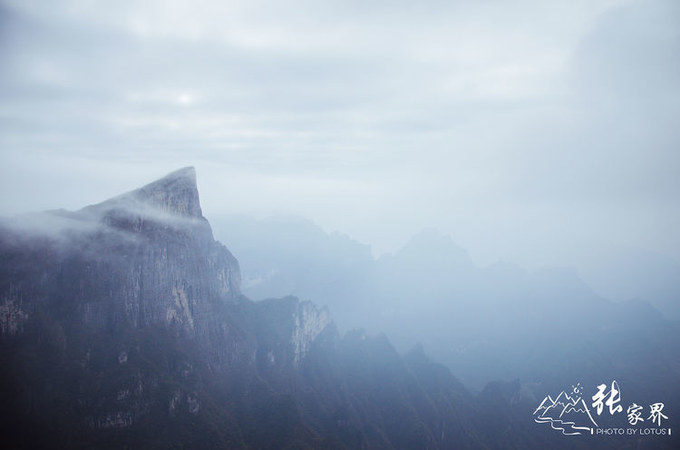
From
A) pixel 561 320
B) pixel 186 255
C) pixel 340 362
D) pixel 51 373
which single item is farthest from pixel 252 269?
pixel 561 320

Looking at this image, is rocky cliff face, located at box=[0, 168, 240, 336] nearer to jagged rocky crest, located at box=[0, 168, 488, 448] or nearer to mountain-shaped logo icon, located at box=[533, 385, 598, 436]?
jagged rocky crest, located at box=[0, 168, 488, 448]

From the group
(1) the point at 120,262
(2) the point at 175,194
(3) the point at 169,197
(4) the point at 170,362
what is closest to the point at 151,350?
(4) the point at 170,362

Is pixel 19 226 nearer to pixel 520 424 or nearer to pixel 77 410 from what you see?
pixel 77 410

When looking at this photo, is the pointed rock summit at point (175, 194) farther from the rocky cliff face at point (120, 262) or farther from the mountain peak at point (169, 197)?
the rocky cliff face at point (120, 262)

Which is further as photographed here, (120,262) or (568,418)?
(568,418)

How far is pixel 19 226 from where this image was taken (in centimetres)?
5975

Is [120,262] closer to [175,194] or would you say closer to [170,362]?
[175,194]

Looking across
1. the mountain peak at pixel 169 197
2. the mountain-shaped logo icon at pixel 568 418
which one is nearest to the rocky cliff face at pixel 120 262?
the mountain peak at pixel 169 197

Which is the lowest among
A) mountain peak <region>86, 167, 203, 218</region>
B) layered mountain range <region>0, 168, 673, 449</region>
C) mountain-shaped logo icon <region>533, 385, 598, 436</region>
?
mountain-shaped logo icon <region>533, 385, 598, 436</region>

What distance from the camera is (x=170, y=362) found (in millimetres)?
64438

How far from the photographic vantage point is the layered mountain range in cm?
5322

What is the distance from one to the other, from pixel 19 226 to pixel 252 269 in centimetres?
10752

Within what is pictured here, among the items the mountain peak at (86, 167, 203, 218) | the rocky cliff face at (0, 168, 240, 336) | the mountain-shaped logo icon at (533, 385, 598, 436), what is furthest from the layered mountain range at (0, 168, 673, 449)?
the mountain-shaped logo icon at (533, 385, 598, 436)

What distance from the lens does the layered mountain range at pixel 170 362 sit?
175ft
